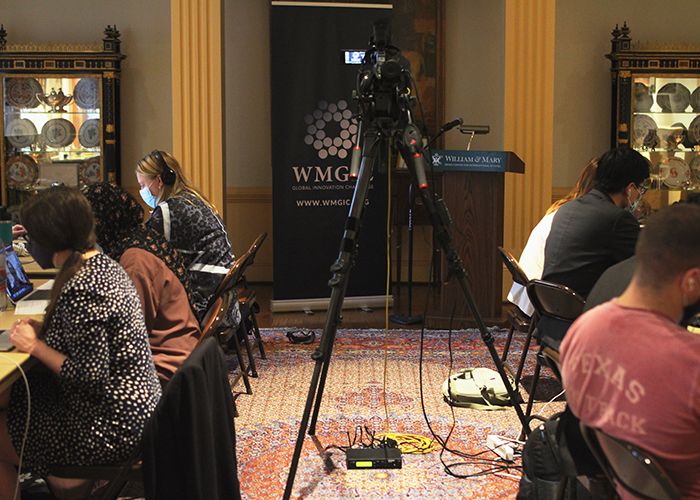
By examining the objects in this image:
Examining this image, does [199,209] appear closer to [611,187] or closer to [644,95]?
[611,187]

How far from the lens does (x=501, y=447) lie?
266cm

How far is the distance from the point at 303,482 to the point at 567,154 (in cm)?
462

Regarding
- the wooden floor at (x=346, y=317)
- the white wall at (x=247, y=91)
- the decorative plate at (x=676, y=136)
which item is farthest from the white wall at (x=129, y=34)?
the decorative plate at (x=676, y=136)

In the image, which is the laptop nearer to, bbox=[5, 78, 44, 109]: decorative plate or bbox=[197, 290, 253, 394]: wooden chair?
bbox=[197, 290, 253, 394]: wooden chair

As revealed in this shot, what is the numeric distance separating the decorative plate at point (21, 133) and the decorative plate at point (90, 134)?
0.43 meters

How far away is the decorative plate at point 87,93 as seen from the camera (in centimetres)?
576

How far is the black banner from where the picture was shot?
4.98 meters


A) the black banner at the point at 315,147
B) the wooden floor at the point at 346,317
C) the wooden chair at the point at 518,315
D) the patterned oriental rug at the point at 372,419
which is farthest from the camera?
the black banner at the point at 315,147

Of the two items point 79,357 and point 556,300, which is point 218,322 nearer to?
point 79,357

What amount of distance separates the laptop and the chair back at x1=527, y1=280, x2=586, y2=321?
1892 millimetres

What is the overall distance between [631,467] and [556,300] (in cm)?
133

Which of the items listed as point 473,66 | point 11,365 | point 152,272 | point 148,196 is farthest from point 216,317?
point 473,66

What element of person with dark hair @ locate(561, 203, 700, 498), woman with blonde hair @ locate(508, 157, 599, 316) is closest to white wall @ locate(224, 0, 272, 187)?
woman with blonde hair @ locate(508, 157, 599, 316)

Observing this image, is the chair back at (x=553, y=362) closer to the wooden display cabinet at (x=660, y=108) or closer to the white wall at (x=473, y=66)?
the wooden display cabinet at (x=660, y=108)
